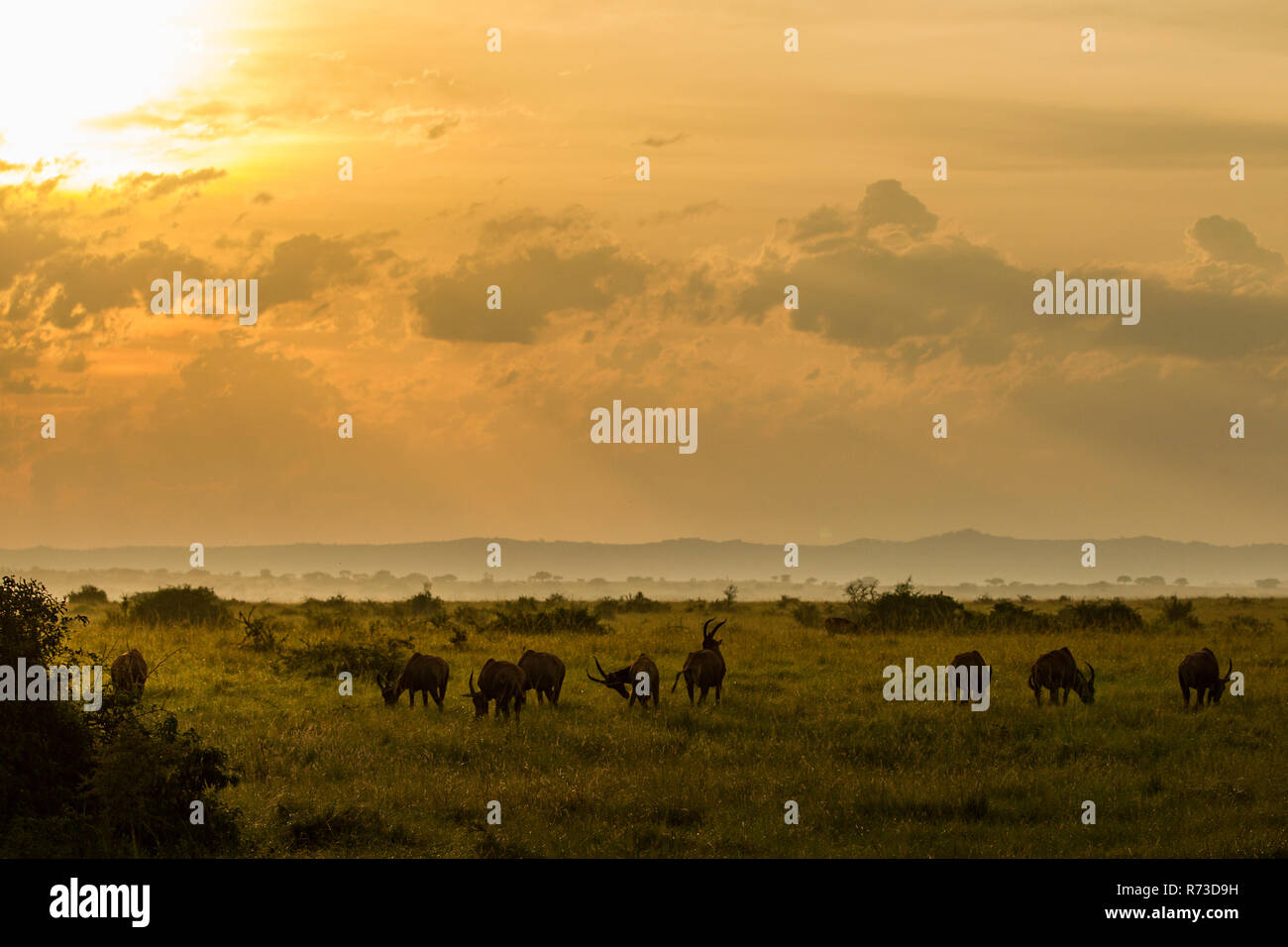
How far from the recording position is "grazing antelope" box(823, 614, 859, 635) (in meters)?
39.5

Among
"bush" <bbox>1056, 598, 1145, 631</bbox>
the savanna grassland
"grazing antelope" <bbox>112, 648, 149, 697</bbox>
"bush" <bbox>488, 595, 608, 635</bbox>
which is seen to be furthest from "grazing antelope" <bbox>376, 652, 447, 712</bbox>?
"bush" <bbox>1056, 598, 1145, 631</bbox>

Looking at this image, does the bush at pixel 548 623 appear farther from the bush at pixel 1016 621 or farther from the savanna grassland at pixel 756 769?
the bush at pixel 1016 621

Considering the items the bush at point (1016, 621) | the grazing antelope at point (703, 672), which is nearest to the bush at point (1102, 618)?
the bush at point (1016, 621)

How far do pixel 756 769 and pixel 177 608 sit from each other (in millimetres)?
33857

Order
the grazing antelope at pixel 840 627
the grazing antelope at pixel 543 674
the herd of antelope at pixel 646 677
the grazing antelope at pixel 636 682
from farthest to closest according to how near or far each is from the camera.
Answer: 1. the grazing antelope at pixel 840 627
2. the grazing antelope at pixel 543 674
3. the herd of antelope at pixel 646 677
4. the grazing antelope at pixel 636 682

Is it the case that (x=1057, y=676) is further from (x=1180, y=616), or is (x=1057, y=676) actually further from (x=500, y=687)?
(x=1180, y=616)

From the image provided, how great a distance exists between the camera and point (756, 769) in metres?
16.9

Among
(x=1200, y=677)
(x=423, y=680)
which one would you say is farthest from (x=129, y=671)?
(x=1200, y=677)

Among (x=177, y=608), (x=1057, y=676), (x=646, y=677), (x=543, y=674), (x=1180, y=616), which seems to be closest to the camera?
(x=646, y=677)

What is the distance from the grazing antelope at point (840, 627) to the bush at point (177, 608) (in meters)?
19.8

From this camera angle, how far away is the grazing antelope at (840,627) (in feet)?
130

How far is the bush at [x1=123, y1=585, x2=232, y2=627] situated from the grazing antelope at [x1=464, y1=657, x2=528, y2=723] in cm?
2330

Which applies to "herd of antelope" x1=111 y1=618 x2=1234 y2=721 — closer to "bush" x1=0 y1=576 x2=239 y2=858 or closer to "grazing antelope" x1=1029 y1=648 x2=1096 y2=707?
"grazing antelope" x1=1029 y1=648 x2=1096 y2=707

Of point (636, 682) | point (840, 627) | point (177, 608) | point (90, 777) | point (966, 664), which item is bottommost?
point (90, 777)
